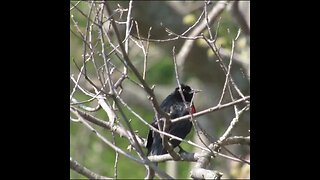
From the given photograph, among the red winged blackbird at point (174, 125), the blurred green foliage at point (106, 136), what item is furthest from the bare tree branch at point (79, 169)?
the blurred green foliage at point (106, 136)

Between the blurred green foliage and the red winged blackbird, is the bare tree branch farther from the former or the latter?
the blurred green foliage

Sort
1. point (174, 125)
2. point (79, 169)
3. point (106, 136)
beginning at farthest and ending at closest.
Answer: point (106, 136) → point (174, 125) → point (79, 169)

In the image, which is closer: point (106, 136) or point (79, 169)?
point (79, 169)

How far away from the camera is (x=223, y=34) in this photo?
337 inches

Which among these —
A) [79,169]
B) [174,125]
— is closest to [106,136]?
[174,125]

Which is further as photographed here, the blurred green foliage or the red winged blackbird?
the blurred green foliage

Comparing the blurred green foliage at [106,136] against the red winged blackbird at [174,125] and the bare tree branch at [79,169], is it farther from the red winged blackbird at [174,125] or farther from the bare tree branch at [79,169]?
the bare tree branch at [79,169]

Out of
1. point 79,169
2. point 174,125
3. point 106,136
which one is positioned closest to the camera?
point 79,169

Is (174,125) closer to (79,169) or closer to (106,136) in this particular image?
(79,169)

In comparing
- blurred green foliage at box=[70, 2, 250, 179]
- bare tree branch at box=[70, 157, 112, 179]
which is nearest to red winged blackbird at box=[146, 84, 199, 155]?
bare tree branch at box=[70, 157, 112, 179]
